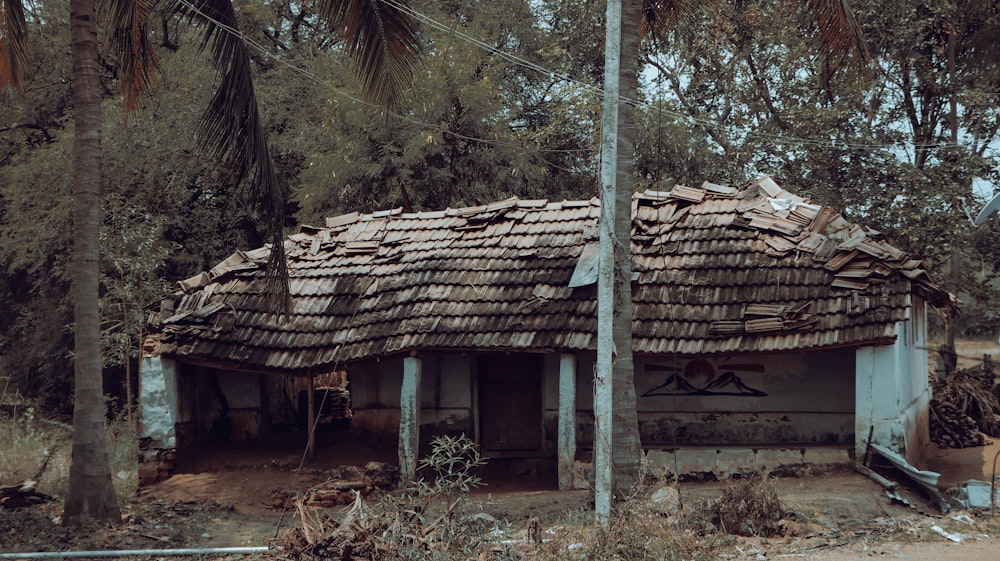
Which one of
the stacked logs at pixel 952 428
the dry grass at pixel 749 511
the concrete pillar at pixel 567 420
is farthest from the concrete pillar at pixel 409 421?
the stacked logs at pixel 952 428

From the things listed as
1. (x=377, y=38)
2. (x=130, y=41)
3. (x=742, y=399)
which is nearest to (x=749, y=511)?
(x=742, y=399)

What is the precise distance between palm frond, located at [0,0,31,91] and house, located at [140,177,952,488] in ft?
13.2

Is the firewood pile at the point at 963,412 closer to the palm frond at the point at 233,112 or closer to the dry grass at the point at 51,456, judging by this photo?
the palm frond at the point at 233,112

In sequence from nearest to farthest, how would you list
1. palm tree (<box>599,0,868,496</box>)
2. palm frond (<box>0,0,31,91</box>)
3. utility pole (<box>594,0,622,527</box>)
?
utility pole (<box>594,0,622,527</box>) < palm tree (<box>599,0,868,496</box>) < palm frond (<box>0,0,31,91</box>)

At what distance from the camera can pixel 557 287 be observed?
13.4 m

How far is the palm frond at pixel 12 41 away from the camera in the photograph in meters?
10.6

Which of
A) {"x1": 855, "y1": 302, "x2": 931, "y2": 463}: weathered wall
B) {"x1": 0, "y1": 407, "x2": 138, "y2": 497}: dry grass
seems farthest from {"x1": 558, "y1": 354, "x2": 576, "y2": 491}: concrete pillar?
{"x1": 0, "y1": 407, "x2": 138, "y2": 497}: dry grass

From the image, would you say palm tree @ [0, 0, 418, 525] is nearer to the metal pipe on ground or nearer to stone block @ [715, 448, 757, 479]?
the metal pipe on ground

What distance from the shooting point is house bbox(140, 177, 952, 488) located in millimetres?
→ 12594

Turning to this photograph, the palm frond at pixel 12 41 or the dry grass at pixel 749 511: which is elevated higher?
the palm frond at pixel 12 41

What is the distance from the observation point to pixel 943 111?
66.7ft

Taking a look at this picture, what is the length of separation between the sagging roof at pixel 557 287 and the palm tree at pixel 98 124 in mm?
3064

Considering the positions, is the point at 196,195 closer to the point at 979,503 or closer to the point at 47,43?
the point at 47,43

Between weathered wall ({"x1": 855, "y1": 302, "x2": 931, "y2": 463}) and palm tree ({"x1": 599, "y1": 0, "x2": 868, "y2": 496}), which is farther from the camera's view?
weathered wall ({"x1": 855, "y1": 302, "x2": 931, "y2": 463})
